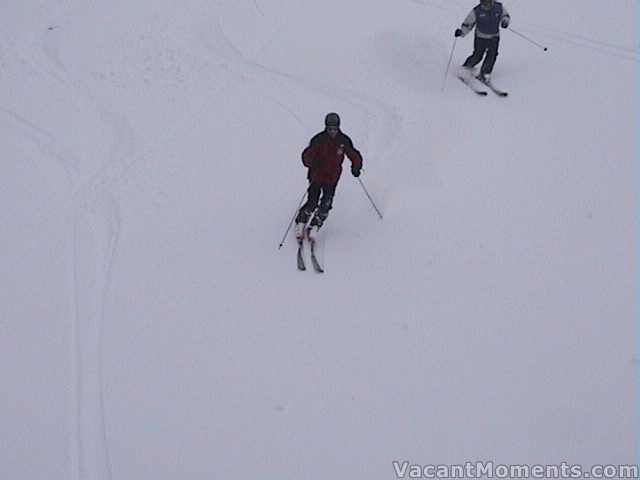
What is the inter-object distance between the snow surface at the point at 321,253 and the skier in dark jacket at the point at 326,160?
1.76 ft

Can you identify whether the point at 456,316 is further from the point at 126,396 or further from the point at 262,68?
the point at 262,68

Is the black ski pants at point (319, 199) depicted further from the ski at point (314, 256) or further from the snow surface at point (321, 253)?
the snow surface at point (321, 253)

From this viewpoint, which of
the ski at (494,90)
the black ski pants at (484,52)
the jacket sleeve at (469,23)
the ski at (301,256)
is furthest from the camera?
the ski at (494,90)

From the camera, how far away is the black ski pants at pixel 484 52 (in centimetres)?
866

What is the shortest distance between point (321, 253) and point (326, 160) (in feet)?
Result: 3.73

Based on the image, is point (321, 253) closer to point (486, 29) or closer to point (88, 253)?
point (88, 253)

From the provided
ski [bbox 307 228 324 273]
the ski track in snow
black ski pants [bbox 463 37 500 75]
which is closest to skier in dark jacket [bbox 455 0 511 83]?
black ski pants [bbox 463 37 500 75]

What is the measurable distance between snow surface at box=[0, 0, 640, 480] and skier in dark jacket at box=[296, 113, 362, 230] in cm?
54

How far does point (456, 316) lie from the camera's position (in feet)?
18.8

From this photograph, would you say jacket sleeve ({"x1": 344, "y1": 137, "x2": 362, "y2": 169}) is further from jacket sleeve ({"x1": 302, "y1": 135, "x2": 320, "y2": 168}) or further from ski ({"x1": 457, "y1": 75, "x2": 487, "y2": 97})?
ski ({"x1": 457, "y1": 75, "x2": 487, "y2": 97})

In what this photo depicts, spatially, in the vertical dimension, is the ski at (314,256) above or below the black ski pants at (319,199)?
below

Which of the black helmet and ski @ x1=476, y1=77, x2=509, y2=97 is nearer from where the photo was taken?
the black helmet

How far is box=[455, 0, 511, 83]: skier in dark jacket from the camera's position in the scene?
838 centimetres

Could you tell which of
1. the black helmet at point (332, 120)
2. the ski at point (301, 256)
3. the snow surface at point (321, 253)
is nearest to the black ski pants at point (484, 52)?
the snow surface at point (321, 253)
